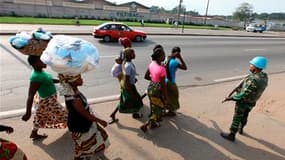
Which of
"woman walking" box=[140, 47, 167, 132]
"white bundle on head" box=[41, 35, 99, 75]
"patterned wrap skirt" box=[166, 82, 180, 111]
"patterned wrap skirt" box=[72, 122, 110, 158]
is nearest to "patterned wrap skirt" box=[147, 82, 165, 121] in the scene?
"woman walking" box=[140, 47, 167, 132]

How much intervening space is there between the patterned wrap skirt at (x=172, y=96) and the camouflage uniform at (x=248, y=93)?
1.15 metres

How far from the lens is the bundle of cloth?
3.25 metres

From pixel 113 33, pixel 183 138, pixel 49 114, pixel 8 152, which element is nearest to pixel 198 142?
pixel 183 138

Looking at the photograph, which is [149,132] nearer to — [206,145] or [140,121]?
[140,121]

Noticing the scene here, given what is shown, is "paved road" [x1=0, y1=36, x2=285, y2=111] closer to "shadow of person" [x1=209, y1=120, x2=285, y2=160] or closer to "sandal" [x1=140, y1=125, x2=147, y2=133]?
"sandal" [x1=140, y1=125, x2=147, y2=133]

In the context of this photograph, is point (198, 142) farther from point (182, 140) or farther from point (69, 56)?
point (69, 56)

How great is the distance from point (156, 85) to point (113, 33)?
Result: 41.0 ft

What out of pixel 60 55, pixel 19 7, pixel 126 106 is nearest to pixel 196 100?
pixel 126 106

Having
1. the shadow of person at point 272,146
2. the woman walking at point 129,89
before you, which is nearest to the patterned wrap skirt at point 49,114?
the woman walking at point 129,89

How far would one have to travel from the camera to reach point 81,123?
9.91 feet

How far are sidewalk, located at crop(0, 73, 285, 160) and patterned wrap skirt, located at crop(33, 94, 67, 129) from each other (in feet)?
0.87

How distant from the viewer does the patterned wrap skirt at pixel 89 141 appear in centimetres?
310

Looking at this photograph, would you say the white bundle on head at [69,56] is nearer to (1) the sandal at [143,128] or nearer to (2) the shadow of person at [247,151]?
(1) the sandal at [143,128]

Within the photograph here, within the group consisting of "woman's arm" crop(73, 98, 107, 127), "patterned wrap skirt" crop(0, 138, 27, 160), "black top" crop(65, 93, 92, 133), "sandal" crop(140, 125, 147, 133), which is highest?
"woman's arm" crop(73, 98, 107, 127)
